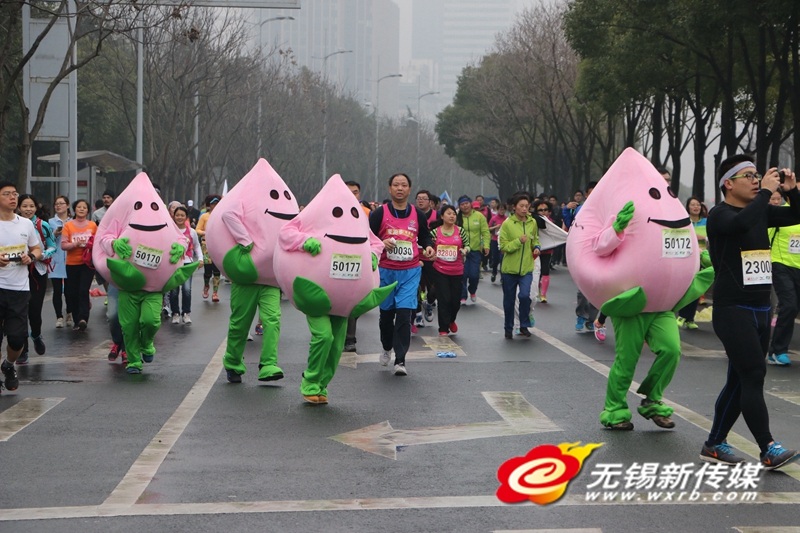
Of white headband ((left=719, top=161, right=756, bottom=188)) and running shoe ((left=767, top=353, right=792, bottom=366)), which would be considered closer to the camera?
white headband ((left=719, top=161, right=756, bottom=188))

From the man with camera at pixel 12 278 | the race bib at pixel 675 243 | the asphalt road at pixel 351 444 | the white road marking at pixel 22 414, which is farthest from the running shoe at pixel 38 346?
the race bib at pixel 675 243

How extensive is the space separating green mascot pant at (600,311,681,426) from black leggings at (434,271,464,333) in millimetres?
5590

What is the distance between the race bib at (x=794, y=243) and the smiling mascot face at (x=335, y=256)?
5.04m

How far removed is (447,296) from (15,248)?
18.5 feet

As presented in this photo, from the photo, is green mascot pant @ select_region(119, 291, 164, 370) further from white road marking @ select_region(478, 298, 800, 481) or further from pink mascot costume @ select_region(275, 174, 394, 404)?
white road marking @ select_region(478, 298, 800, 481)

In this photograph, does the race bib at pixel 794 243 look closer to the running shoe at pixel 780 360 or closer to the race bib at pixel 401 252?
the running shoe at pixel 780 360

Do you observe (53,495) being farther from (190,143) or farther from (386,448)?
(190,143)

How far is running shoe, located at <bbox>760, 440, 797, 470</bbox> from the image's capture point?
6.34 meters

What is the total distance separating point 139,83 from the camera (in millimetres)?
32406

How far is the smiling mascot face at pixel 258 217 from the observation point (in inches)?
384

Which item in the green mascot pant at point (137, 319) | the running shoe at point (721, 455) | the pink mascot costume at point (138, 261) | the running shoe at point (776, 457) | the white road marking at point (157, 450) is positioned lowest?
the white road marking at point (157, 450)

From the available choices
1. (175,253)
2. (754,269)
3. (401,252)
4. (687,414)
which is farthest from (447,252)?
(754,269)

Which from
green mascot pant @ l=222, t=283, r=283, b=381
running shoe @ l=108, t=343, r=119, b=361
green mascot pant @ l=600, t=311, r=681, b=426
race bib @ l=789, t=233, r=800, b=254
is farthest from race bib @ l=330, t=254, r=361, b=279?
race bib @ l=789, t=233, r=800, b=254

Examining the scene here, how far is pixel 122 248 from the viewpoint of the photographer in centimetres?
1038
